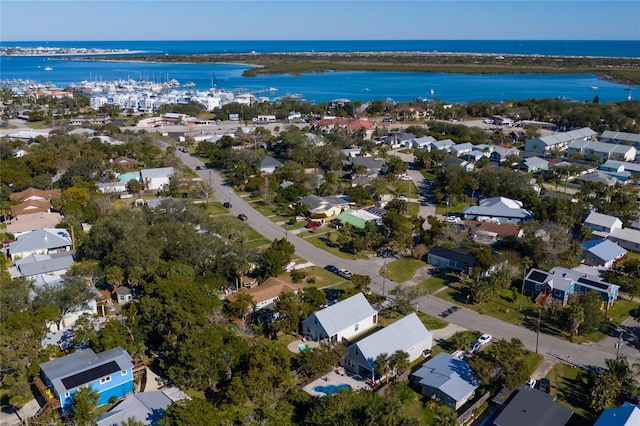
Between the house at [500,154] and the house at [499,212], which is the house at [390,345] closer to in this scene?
the house at [499,212]

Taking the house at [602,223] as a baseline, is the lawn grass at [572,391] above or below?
below

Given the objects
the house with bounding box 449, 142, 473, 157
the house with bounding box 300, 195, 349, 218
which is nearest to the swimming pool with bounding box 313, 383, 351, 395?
the house with bounding box 300, 195, 349, 218

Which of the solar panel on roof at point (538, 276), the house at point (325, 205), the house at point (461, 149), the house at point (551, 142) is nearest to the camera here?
the solar panel on roof at point (538, 276)

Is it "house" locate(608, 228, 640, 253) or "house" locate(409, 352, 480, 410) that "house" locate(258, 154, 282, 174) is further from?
"house" locate(409, 352, 480, 410)

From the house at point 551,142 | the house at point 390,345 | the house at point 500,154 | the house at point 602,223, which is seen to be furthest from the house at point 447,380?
the house at point 551,142

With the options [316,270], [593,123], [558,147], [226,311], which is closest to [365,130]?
[558,147]
